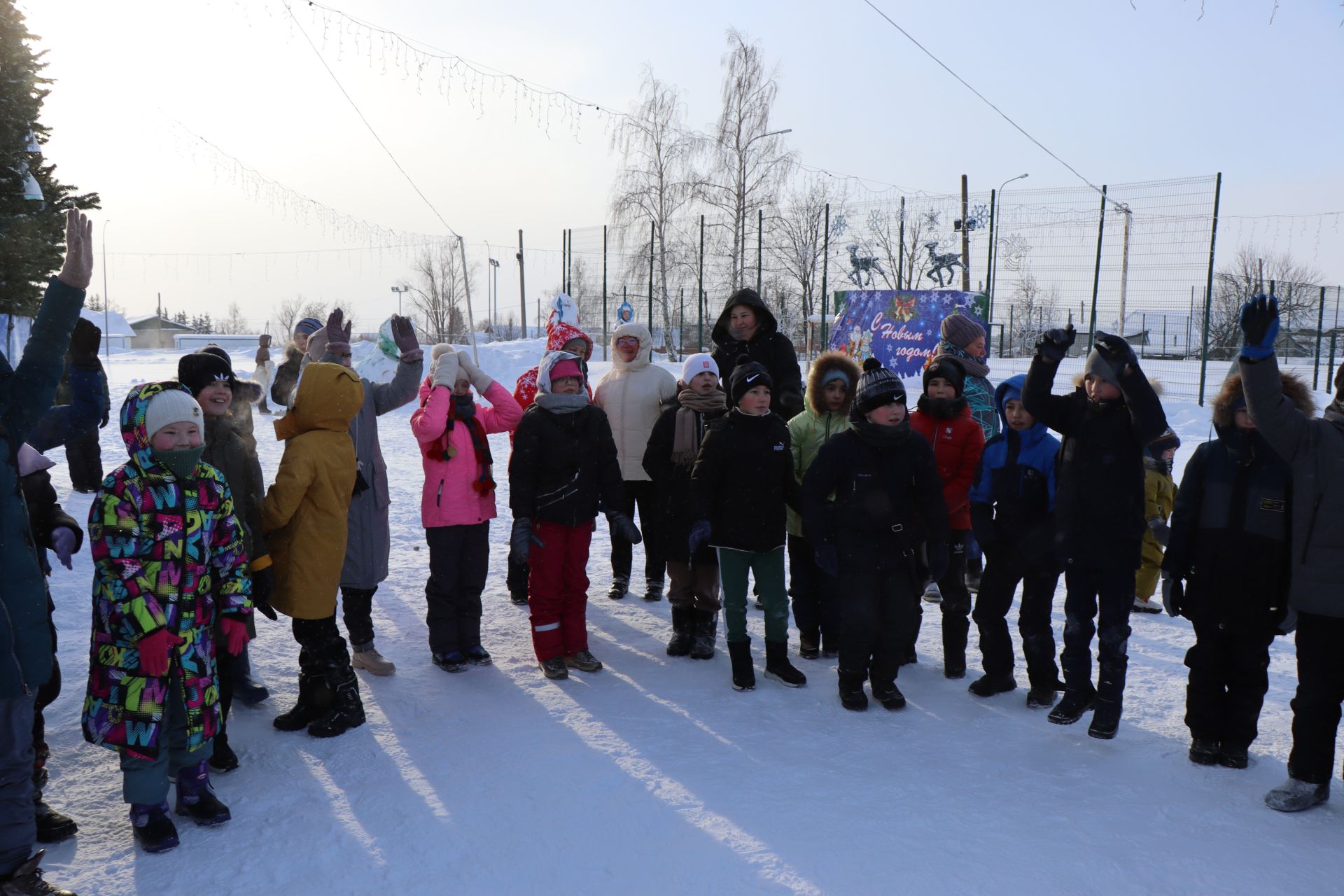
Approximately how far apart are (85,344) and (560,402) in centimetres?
214

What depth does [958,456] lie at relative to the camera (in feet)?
16.1

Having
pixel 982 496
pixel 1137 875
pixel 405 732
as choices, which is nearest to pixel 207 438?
pixel 405 732

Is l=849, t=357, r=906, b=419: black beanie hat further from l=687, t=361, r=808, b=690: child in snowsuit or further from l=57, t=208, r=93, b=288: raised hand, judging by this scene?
l=57, t=208, r=93, b=288: raised hand

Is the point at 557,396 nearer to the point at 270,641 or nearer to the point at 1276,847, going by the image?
the point at 270,641

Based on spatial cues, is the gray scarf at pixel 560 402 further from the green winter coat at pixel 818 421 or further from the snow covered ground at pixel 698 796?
the snow covered ground at pixel 698 796

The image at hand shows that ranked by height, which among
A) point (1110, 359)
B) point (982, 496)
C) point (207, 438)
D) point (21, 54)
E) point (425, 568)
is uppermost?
point (21, 54)

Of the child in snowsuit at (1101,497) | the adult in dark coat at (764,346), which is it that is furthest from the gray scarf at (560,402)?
the child in snowsuit at (1101,497)

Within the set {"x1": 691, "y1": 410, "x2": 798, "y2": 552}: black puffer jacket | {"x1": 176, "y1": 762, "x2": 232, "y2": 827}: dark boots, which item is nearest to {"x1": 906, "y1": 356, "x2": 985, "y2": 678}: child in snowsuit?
{"x1": 691, "y1": 410, "x2": 798, "y2": 552}: black puffer jacket

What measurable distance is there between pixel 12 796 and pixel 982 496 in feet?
13.6

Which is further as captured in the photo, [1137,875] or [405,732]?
[405,732]

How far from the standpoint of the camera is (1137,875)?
9.52ft

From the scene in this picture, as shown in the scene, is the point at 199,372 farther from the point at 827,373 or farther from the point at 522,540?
the point at 827,373

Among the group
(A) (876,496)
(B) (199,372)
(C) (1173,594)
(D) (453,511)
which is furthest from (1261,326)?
(B) (199,372)

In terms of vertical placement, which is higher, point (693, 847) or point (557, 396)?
point (557, 396)
